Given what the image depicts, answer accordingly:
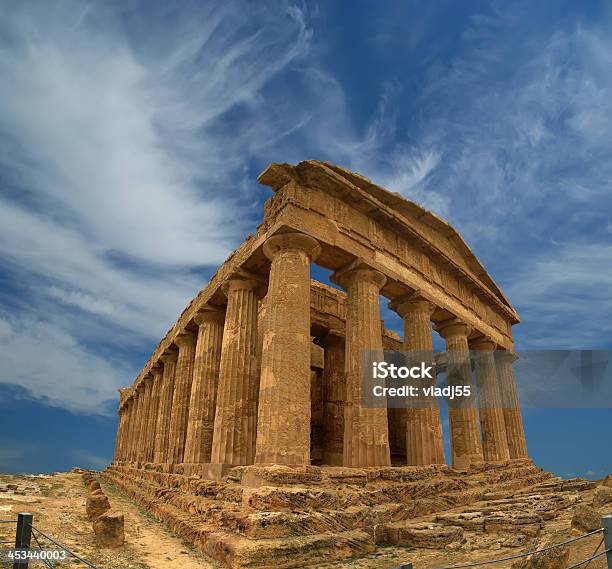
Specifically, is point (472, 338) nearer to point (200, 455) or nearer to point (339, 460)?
point (339, 460)

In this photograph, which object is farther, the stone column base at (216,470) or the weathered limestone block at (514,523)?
the stone column base at (216,470)

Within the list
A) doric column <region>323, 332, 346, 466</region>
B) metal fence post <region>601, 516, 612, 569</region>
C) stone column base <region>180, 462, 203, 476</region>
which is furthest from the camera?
doric column <region>323, 332, 346, 466</region>

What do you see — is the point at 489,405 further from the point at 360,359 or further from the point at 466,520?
the point at 466,520

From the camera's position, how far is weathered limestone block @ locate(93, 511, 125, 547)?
25.5 feet

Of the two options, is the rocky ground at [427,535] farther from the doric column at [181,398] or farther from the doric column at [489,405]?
the doric column at [181,398]

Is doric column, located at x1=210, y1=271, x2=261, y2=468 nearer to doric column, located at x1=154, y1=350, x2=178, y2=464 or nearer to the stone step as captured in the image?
the stone step

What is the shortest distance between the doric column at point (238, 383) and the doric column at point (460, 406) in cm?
859

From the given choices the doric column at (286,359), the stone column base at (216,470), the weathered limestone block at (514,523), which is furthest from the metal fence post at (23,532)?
the stone column base at (216,470)

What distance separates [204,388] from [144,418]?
16590 millimetres

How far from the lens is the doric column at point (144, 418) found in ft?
95.9

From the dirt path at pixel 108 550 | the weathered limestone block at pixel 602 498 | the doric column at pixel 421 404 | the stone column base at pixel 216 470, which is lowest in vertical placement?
the dirt path at pixel 108 550

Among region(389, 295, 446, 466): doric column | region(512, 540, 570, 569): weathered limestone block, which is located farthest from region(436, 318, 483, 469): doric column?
region(512, 540, 570, 569): weathered limestone block

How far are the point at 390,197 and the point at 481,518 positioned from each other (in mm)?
10704

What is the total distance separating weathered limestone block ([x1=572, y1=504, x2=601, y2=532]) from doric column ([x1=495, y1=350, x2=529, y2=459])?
17.1m
